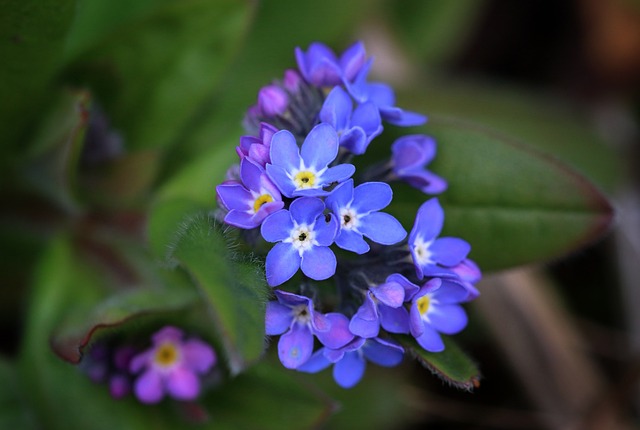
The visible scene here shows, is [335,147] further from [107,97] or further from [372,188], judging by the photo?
[107,97]

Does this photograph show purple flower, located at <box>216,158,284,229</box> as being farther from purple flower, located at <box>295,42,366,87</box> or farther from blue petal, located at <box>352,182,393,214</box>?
purple flower, located at <box>295,42,366,87</box>

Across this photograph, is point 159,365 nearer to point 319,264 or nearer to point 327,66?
point 319,264

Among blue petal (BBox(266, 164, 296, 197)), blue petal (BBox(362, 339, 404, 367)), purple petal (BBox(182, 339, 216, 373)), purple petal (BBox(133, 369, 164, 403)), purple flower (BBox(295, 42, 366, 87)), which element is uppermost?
purple flower (BBox(295, 42, 366, 87))

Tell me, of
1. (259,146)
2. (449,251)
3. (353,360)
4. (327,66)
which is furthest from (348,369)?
(327,66)

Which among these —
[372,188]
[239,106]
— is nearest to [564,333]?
[239,106]

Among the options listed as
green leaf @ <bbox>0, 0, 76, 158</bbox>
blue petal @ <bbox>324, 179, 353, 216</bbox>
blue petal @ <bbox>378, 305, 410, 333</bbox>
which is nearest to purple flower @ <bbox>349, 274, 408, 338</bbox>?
blue petal @ <bbox>378, 305, 410, 333</bbox>

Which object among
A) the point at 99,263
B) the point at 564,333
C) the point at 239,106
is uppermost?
the point at 239,106
